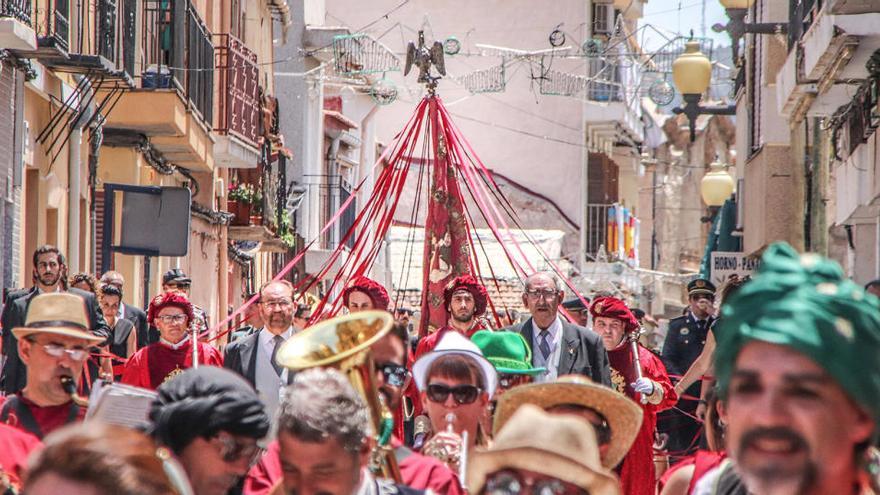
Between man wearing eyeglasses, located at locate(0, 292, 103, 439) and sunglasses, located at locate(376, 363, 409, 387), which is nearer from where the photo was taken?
sunglasses, located at locate(376, 363, 409, 387)

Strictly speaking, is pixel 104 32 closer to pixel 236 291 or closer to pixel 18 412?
pixel 18 412

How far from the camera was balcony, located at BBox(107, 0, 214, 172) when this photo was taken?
67.1 ft

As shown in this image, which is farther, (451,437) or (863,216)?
(863,216)

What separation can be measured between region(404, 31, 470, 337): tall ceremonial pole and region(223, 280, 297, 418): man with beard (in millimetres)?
4446

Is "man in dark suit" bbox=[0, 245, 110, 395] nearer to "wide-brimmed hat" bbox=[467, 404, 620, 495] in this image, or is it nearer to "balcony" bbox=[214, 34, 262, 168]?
"wide-brimmed hat" bbox=[467, 404, 620, 495]

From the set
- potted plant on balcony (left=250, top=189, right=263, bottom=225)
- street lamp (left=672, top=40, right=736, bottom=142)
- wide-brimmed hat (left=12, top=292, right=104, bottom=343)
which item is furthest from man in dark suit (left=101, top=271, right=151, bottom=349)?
potted plant on balcony (left=250, top=189, right=263, bottom=225)

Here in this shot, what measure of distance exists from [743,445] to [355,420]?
4.20 ft

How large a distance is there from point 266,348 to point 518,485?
643 cm

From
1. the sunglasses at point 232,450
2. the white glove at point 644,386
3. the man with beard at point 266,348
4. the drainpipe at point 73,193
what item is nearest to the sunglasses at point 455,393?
the sunglasses at point 232,450

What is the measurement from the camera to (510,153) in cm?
4944

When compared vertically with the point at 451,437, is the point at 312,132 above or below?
above

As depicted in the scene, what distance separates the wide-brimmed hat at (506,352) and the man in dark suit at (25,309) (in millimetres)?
3628

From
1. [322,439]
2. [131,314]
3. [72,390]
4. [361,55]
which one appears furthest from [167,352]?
[361,55]

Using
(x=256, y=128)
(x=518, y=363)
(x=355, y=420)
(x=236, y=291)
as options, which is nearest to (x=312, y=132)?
(x=236, y=291)
